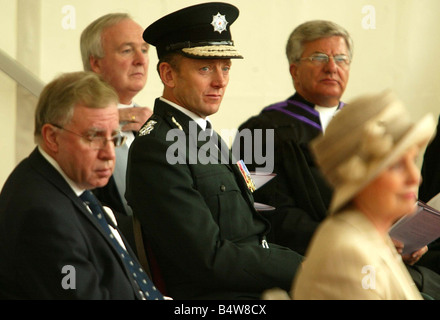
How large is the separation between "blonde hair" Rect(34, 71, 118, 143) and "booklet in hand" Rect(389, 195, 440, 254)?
1364mm

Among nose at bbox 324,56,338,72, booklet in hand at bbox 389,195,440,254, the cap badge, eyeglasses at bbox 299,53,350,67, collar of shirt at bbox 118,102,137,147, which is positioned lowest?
booklet in hand at bbox 389,195,440,254

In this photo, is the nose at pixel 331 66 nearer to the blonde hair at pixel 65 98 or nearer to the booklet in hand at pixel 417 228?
the booklet in hand at pixel 417 228

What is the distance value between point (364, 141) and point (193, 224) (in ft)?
4.14

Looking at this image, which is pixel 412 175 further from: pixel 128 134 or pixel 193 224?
pixel 128 134

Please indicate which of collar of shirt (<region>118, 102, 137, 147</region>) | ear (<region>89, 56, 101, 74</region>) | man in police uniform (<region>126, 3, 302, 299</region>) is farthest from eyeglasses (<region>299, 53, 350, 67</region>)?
ear (<region>89, 56, 101, 74</region>)

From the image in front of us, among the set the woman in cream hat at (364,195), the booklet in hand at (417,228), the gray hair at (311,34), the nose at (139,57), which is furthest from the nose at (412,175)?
the gray hair at (311,34)

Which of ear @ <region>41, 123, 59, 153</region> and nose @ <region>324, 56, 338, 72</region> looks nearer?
ear @ <region>41, 123, 59, 153</region>

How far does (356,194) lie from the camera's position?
1.95m

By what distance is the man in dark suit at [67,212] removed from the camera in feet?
7.81

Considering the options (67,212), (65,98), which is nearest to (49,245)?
(67,212)

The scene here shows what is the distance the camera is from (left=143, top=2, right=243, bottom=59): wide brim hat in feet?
11.1

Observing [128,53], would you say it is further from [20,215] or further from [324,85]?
[20,215]

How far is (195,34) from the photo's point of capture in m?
3.39

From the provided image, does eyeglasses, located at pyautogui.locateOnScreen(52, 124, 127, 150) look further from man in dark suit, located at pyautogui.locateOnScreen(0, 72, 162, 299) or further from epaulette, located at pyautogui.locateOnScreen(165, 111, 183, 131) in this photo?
epaulette, located at pyautogui.locateOnScreen(165, 111, 183, 131)
